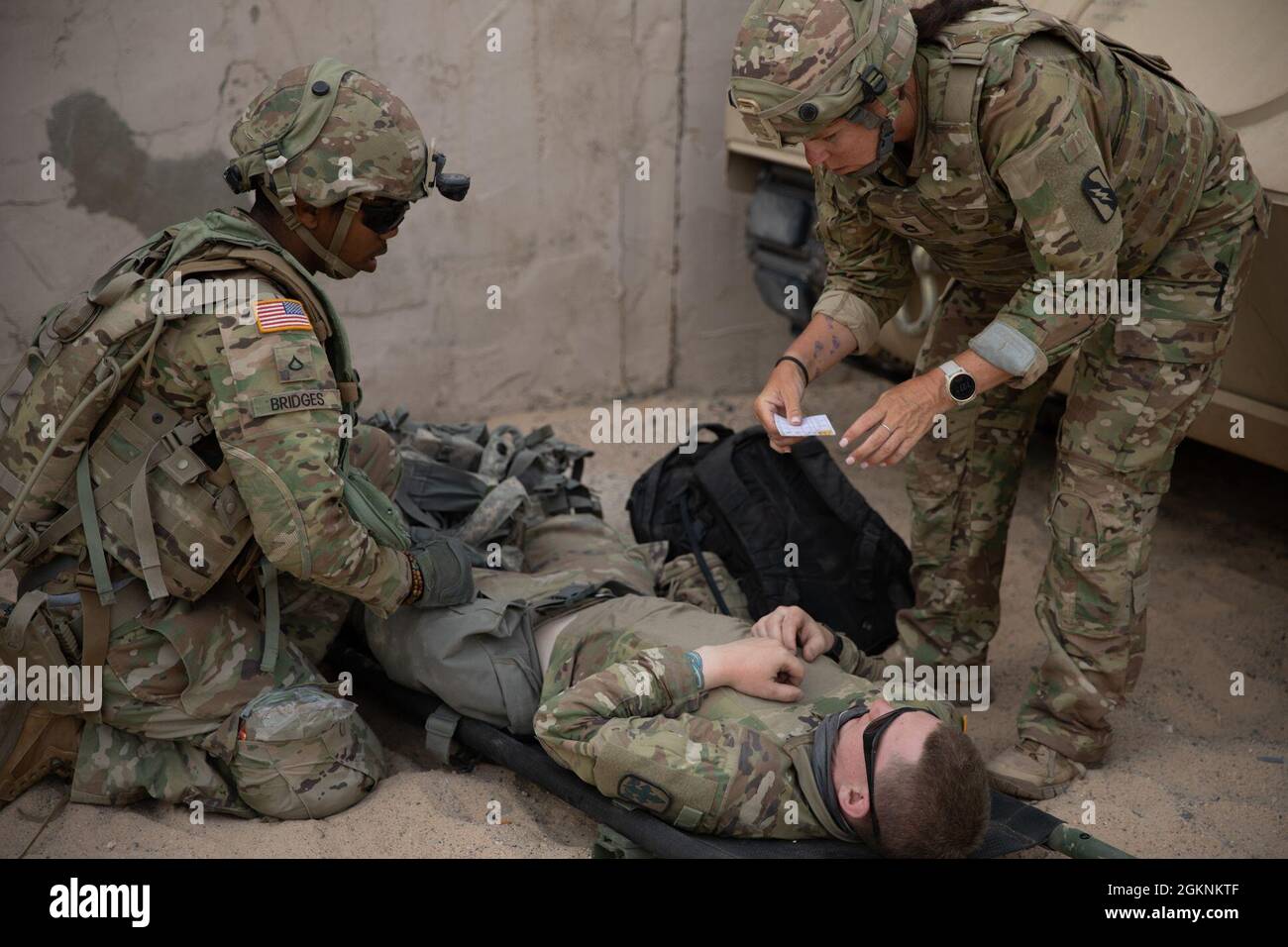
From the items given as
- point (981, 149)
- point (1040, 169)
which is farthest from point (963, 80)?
point (1040, 169)

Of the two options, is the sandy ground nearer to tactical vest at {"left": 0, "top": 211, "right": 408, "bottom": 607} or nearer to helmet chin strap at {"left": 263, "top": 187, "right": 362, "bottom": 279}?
tactical vest at {"left": 0, "top": 211, "right": 408, "bottom": 607}

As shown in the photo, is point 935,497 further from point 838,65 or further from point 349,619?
point 349,619

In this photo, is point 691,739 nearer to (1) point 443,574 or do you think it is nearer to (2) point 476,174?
(1) point 443,574

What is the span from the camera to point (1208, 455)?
5.02 metres

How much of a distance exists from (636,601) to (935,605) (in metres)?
0.90

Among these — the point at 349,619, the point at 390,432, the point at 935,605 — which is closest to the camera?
the point at 349,619

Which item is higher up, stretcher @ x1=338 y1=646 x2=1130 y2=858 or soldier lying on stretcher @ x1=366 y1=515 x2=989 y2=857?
soldier lying on stretcher @ x1=366 y1=515 x2=989 y2=857

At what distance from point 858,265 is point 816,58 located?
2.53ft

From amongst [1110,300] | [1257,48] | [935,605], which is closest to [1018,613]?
[935,605]

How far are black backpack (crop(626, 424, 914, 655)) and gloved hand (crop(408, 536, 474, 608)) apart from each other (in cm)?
77

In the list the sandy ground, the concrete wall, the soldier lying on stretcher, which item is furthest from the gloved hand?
the concrete wall

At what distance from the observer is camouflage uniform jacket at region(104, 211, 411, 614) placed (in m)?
2.54

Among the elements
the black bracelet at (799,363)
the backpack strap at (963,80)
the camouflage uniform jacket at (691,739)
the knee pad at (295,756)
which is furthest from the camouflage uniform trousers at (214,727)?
the backpack strap at (963,80)

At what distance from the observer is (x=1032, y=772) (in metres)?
3.05
